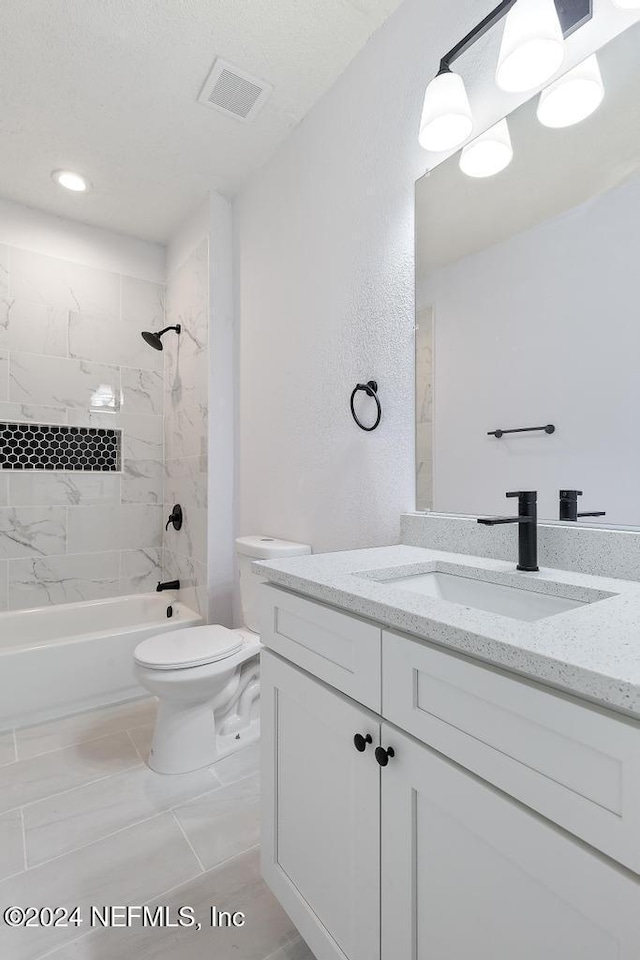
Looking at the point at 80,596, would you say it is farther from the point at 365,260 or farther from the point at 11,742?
the point at 365,260

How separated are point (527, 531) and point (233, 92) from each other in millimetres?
2041

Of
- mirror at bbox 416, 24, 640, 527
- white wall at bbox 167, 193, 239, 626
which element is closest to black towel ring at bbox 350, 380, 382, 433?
mirror at bbox 416, 24, 640, 527

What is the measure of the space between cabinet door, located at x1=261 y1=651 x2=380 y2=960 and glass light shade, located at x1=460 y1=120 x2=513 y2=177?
1.43 metres

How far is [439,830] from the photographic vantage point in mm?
705

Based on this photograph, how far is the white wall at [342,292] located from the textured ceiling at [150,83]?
0.12 m

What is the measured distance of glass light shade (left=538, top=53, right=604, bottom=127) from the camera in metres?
1.10

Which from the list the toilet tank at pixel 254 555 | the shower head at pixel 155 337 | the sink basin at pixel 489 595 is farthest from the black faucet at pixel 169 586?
the sink basin at pixel 489 595

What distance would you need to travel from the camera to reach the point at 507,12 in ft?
3.82

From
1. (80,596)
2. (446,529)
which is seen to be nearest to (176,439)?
(80,596)

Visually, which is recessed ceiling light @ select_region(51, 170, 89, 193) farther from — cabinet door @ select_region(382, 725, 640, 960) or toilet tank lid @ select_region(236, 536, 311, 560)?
cabinet door @ select_region(382, 725, 640, 960)

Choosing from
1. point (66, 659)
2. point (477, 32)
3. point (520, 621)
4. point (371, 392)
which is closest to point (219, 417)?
point (371, 392)

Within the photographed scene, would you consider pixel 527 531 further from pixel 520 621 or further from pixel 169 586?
pixel 169 586

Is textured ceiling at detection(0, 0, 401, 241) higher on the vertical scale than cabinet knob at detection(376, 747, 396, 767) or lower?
higher

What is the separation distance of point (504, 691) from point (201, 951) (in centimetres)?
109
